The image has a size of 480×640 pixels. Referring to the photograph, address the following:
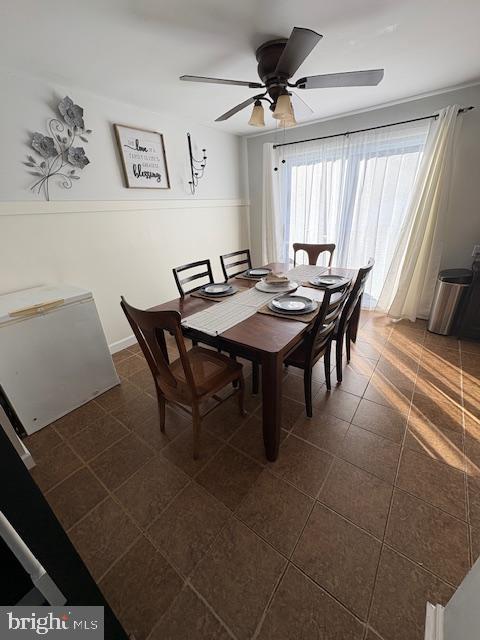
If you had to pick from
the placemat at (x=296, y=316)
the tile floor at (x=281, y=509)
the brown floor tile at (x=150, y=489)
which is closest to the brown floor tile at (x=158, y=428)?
the tile floor at (x=281, y=509)

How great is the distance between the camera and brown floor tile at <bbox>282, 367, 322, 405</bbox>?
1.92 metres

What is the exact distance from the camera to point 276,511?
122 cm

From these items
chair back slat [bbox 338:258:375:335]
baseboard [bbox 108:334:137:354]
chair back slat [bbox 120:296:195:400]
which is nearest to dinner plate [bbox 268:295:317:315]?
chair back slat [bbox 338:258:375:335]

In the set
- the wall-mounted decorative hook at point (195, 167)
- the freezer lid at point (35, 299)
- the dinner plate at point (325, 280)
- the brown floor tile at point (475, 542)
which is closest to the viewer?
the brown floor tile at point (475, 542)

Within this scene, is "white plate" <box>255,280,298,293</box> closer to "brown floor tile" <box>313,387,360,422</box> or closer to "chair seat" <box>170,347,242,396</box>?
"chair seat" <box>170,347,242,396</box>

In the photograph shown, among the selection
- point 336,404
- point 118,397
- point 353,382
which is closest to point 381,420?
point 336,404

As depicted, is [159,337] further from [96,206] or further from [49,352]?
[96,206]

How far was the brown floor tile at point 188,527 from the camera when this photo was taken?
42.4 inches

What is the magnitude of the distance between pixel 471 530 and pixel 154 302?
2.93 metres

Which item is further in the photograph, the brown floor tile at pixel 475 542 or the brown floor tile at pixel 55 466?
the brown floor tile at pixel 55 466

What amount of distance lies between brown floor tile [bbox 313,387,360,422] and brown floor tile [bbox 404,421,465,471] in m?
0.35

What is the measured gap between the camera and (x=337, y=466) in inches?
55.6

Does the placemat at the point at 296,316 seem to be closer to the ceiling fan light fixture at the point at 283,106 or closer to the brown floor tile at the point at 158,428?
the brown floor tile at the point at 158,428

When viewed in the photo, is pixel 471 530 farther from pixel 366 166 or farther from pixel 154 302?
pixel 366 166
